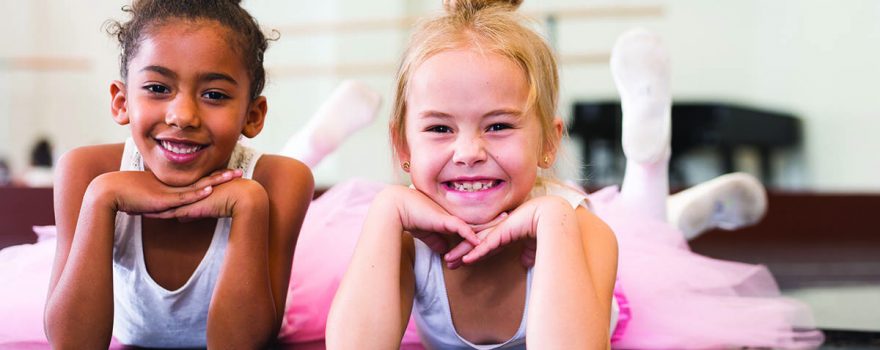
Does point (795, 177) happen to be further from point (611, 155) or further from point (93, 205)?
point (93, 205)

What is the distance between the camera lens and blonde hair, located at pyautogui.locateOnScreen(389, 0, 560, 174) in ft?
3.09

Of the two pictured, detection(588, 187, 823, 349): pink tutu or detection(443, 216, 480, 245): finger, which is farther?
detection(588, 187, 823, 349): pink tutu

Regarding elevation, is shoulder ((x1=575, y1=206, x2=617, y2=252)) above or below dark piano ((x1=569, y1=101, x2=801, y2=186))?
above

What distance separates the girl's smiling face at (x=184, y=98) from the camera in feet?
3.20

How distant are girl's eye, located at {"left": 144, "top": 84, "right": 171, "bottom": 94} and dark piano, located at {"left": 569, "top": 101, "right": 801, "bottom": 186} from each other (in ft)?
12.5

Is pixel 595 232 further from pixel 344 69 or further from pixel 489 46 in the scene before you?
pixel 344 69

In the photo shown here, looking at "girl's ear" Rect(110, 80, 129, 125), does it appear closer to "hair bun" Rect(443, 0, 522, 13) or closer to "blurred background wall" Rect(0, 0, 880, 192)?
"hair bun" Rect(443, 0, 522, 13)

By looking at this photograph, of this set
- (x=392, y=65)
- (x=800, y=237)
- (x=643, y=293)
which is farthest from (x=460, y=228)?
(x=392, y=65)

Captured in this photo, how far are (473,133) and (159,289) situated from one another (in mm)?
436

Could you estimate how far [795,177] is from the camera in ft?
16.1

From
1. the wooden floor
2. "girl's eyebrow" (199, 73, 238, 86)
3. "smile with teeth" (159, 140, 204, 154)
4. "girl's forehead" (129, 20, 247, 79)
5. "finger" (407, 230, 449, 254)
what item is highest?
"girl's forehead" (129, 20, 247, 79)

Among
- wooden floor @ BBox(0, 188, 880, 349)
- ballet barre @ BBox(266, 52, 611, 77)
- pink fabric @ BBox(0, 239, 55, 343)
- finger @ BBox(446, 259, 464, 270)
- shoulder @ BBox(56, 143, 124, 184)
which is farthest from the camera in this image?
ballet barre @ BBox(266, 52, 611, 77)

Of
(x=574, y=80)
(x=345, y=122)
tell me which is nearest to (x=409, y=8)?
(x=574, y=80)

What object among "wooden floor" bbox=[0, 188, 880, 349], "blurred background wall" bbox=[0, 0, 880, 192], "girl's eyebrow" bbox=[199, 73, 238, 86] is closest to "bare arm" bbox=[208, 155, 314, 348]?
"girl's eyebrow" bbox=[199, 73, 238, 86]
